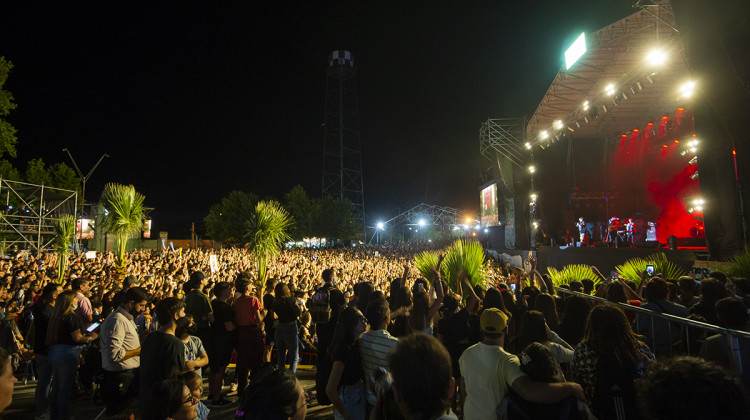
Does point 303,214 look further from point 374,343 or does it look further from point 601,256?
point 374,343

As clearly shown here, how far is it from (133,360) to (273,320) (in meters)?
2.34

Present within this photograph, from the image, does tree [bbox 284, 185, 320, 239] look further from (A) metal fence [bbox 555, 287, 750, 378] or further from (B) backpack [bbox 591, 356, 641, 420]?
(B) backpack [bbox 591, 356, 641, 420]

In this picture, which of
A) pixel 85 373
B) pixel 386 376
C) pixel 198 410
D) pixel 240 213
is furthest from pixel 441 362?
pixel 240 213

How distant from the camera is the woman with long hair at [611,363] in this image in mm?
2684

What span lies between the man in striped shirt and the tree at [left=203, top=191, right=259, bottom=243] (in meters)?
50.5

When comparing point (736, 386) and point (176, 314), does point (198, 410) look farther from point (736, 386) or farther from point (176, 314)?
point (736, 386)

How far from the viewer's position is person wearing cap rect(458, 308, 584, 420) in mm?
2445

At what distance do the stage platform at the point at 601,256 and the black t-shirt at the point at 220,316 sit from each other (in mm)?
12727

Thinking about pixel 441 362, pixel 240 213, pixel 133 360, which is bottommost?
pixel 133 360

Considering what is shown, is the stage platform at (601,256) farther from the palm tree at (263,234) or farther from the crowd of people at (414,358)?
the palm tree at (263,234)

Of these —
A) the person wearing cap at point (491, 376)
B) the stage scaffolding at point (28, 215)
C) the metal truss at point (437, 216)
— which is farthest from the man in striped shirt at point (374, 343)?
the metal truss at point (437, 216)

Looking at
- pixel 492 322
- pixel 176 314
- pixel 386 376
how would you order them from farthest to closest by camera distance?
pixel 176 314
pixel 492 322
pixel 386 376

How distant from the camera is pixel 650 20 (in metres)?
12.8

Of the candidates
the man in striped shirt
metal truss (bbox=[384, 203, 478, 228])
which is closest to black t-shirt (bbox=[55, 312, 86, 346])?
the man in striped shirt
